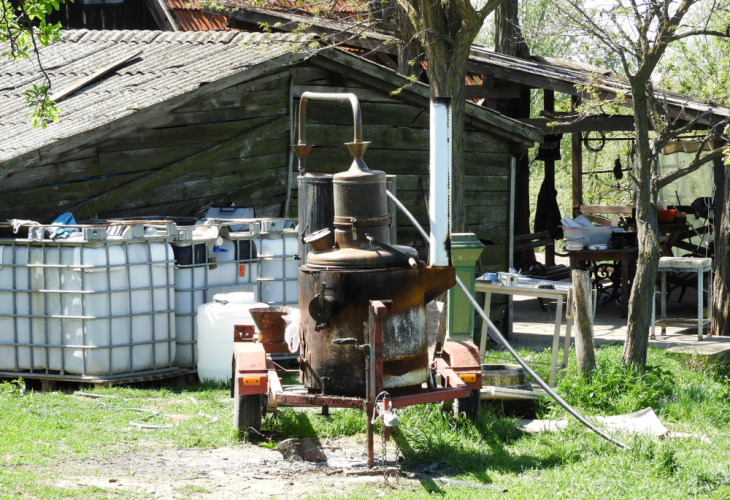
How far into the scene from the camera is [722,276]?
1008 centimetres

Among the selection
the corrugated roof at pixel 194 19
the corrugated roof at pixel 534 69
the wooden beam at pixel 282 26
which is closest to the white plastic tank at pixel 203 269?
the corrugated roof at pixel 534 69

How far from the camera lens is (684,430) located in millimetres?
6254

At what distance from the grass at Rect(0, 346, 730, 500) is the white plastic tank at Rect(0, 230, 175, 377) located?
0.34m

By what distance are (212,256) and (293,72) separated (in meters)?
2.89

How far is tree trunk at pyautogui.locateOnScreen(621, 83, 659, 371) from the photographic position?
6992mm

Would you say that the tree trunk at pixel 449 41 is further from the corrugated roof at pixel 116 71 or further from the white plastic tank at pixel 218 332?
the white plastic tank at pixel 218 332

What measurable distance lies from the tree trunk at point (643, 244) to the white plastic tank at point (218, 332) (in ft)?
11.3

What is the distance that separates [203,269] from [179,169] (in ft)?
5.56

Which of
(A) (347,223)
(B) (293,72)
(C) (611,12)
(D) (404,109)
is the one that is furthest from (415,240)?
(A) (347,223)

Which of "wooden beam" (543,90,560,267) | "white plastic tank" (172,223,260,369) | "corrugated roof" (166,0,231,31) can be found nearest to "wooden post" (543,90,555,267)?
"wooden beam" (543,90,560,267)

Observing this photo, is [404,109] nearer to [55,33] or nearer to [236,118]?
[236,118]

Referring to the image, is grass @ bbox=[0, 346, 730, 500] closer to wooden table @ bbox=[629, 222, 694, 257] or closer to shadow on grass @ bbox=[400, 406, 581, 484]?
shadow on grass @ bbox=[400, 406, 581, 484]

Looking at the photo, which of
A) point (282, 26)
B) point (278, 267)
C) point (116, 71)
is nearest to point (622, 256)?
point (278, 267)

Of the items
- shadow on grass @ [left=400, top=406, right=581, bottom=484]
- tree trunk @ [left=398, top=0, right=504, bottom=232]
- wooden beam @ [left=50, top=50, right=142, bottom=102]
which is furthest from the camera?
wooden beam @ [left=50, top=50, right=142, bottom=102]
